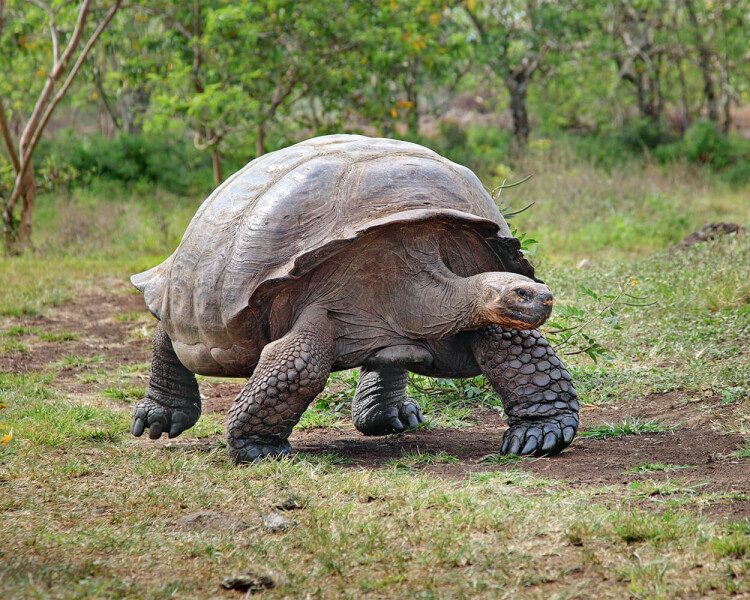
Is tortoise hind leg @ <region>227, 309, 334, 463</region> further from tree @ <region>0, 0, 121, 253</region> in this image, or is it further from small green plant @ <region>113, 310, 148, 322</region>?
tree @ <region>0, 0, 121, 253</region>

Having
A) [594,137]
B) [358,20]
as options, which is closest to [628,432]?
[358,20]

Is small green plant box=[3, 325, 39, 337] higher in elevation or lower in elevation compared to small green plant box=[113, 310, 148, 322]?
higher

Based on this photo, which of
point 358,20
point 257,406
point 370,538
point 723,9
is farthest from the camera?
point 723,9

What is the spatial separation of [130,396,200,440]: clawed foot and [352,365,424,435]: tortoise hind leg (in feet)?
3.00

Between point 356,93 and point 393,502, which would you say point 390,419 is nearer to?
point 393,502

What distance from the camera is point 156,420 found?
13.7 ft

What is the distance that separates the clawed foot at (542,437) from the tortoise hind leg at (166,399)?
5.71ft

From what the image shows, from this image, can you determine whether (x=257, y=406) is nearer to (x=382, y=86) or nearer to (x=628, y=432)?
(x=628, y=432)

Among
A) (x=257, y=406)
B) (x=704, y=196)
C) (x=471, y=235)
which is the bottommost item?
(x=704, y=196)

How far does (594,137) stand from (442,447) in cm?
1610

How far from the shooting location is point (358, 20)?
11023 mm

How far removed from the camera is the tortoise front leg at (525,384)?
3459 millimetres

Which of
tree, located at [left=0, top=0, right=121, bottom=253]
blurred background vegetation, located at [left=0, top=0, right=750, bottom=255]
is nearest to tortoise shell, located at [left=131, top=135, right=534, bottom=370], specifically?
blurred background vegetation, located at [left=0, top=0, right=750, bottom=255]

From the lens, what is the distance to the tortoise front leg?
3.46m
